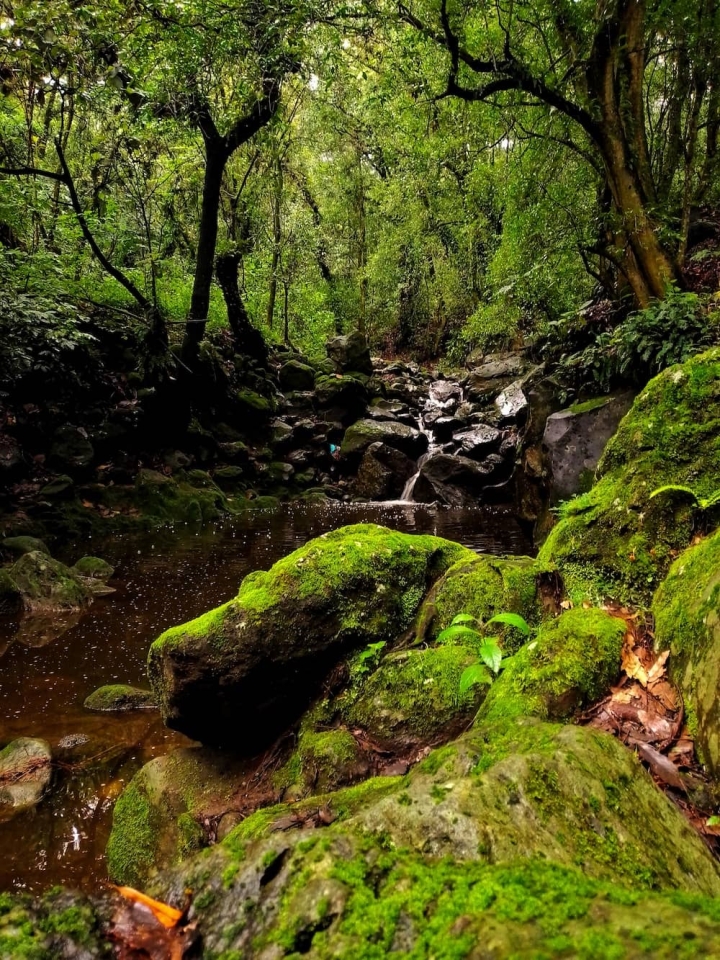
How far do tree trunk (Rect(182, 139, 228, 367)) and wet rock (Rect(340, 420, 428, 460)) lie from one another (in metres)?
5.15

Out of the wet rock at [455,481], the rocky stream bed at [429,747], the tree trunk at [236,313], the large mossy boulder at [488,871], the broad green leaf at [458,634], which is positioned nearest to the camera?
the large mossy boulder at [488,871]

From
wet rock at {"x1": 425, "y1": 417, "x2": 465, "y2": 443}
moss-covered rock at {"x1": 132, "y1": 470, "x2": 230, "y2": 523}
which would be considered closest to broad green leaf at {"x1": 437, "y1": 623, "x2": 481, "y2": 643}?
moss-covered rock at {"x1": 132, "y1": 470, "x2": 230, "y2": 523}

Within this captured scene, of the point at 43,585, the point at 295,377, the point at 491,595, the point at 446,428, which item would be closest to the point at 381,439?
the point at 446,428

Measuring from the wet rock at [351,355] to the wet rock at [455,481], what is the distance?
22.9 ft

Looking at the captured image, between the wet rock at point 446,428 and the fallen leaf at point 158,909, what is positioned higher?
the wet rock at point 446,428

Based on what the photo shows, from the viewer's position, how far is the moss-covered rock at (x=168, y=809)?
2928 mm

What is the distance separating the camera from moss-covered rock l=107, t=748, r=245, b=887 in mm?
2928

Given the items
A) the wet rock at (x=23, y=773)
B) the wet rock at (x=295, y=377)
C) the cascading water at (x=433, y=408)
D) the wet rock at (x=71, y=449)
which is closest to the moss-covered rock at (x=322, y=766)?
the wet rock at (x=23, y=773)

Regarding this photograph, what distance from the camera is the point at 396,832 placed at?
137cm

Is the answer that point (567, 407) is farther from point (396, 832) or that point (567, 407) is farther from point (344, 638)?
point (396, 832)

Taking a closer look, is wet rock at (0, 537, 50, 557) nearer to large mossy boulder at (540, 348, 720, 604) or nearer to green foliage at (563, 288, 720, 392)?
large mossy boulder at (540, 348, 720, 604)

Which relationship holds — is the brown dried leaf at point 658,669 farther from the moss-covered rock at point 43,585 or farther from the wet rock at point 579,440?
the moss-covered rock at point 43,585

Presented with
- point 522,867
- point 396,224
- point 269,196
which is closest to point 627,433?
point 522,867

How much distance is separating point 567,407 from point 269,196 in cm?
1410
